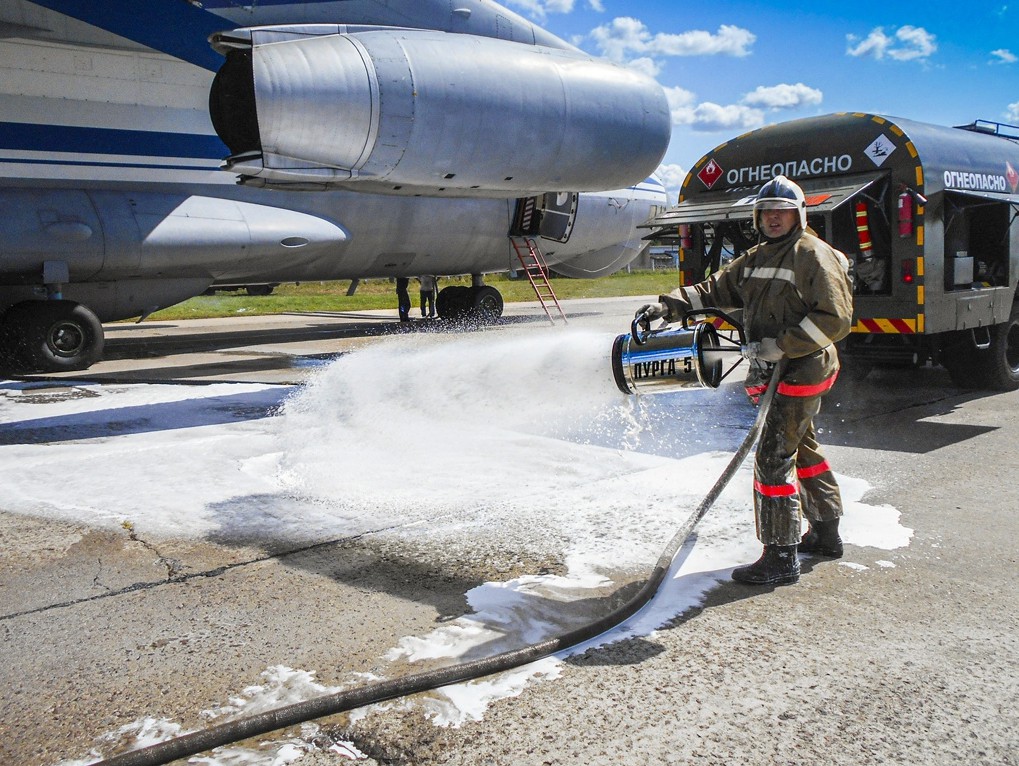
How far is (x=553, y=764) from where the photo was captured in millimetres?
2674

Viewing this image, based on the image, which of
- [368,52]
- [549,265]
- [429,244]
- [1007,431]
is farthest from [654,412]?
[549,265]

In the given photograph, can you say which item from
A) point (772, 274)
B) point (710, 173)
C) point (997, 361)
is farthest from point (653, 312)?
point (997, 361)

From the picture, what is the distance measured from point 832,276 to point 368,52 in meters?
5.36

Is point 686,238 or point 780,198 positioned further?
point 686,238

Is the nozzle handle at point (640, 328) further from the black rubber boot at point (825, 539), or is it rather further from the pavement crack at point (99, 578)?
the pavement crack at point (99, 578)

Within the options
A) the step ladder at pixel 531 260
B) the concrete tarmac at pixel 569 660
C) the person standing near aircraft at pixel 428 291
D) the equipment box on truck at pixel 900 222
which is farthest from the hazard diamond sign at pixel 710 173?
the person standing near aircraft at pixel 428 291

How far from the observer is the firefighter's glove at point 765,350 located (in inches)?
164

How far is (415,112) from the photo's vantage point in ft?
26.3

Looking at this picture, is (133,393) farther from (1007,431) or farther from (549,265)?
(549,265)

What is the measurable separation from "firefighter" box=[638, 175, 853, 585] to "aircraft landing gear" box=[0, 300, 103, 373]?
10458 millimetres

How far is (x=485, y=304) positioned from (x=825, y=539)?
1533 cm

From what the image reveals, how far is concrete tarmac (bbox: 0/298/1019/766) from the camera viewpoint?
2.80 m

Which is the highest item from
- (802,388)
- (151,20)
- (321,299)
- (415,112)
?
(151,20)

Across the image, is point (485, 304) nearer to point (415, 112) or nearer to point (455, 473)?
point (415, 112)
